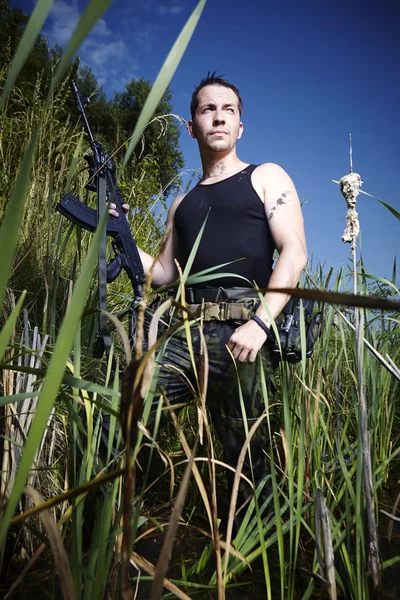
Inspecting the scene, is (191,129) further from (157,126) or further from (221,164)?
(157,126)

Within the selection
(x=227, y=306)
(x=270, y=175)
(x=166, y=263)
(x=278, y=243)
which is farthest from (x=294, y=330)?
(x=166, y=263)

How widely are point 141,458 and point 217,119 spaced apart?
147 cm

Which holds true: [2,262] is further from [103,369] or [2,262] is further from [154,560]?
[103,369]

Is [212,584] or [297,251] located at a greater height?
[297,251]

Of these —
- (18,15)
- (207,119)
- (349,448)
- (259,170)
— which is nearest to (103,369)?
(349,448)

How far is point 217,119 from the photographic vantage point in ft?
6.03

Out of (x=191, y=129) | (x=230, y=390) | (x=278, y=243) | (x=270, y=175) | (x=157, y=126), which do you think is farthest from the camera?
(x=157, y=126)

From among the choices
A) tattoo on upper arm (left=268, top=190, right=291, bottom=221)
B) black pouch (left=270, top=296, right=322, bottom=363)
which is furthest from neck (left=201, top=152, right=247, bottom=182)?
black pouch (left=270, top=296, right=322, bottom=363)

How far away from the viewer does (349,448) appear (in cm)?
101

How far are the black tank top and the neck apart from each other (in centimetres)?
9

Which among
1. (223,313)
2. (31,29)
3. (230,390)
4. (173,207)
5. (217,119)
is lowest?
(230,390)

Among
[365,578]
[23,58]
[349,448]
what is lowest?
[365,578]

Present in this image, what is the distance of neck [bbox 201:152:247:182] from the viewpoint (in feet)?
6.16

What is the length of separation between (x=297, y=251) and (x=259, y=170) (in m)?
0.45
